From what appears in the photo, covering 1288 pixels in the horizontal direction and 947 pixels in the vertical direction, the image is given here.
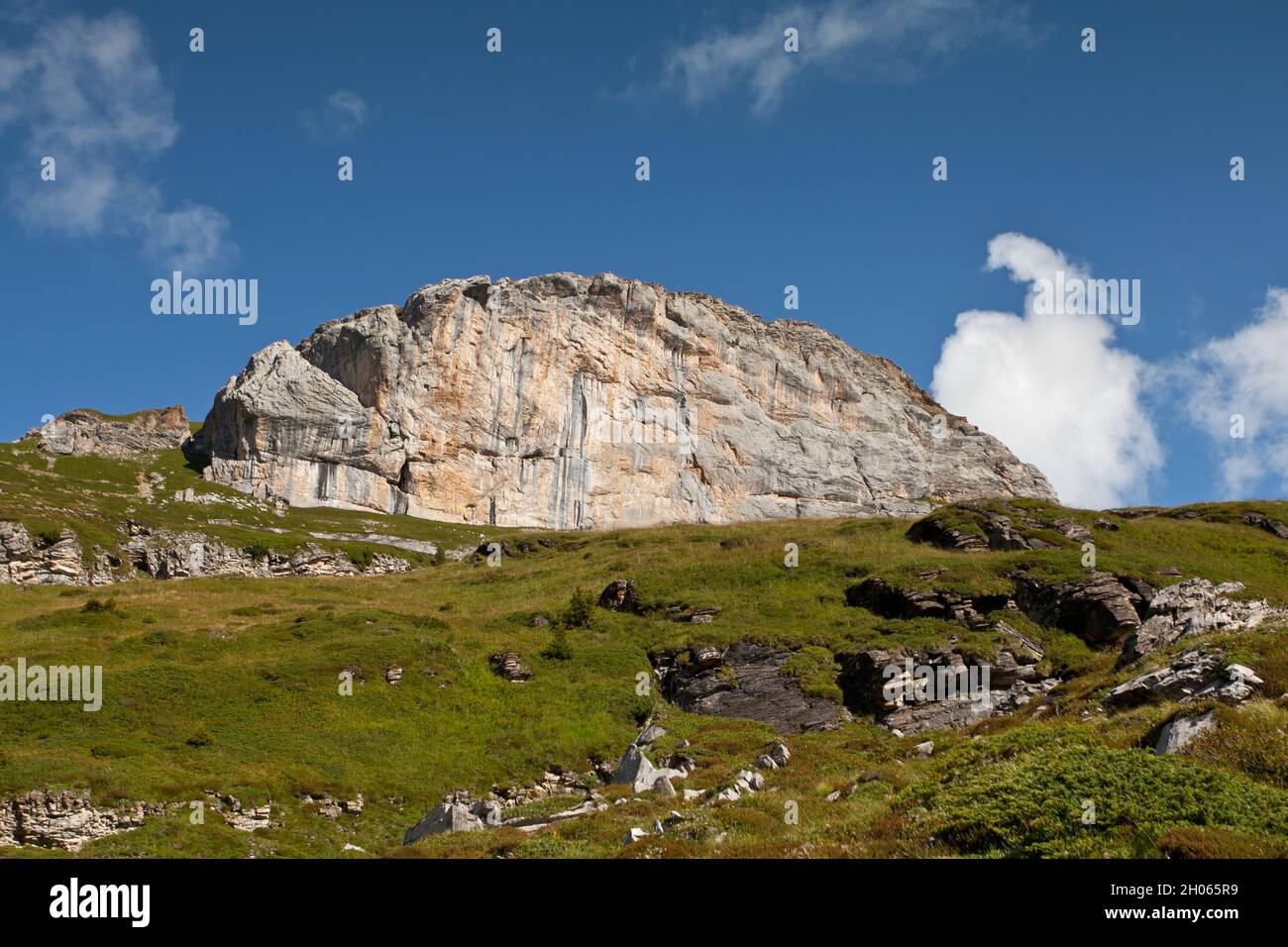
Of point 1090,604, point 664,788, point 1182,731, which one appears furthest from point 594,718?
point 1182,731

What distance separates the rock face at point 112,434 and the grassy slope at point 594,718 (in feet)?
302

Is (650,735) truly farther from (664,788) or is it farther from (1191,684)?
(1191,684)

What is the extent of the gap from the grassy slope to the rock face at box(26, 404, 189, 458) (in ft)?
302

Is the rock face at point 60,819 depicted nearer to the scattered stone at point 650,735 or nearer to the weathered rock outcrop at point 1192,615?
the scattered stone at point 650,735

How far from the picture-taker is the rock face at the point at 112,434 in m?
138

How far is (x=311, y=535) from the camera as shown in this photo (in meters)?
110

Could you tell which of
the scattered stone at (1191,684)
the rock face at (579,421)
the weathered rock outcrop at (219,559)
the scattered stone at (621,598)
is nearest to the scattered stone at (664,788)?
the scattered stone at (1191,684)

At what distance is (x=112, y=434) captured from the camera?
148375mm

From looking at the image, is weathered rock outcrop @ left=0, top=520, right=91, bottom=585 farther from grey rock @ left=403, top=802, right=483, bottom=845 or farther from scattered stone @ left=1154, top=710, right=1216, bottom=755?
scattered stone @ left=1154, top=710, right=1216, bottom=755

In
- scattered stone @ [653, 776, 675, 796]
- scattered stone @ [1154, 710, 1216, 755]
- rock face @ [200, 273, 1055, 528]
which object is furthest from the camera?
rock face @ [200, 273, 1055, 528]

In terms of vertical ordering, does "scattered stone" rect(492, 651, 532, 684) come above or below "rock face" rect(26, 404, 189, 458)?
below

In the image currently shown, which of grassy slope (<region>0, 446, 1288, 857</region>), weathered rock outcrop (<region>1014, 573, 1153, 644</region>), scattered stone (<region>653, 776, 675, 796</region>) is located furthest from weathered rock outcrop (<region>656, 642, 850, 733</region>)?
weathered rock outcrop (<region>1014, 573, 1153, 644</region>)

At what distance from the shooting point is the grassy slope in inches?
491

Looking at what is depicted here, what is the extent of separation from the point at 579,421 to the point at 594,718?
127 m
